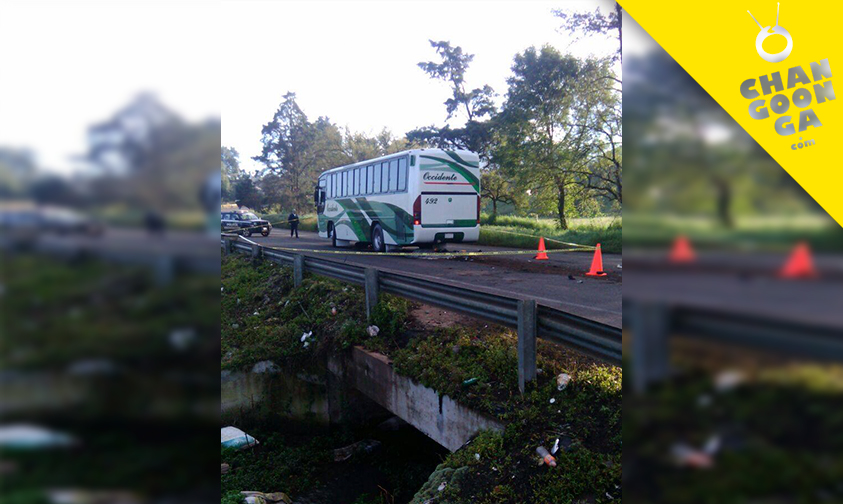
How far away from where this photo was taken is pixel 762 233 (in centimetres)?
54

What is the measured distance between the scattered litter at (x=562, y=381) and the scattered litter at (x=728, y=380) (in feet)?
11.8

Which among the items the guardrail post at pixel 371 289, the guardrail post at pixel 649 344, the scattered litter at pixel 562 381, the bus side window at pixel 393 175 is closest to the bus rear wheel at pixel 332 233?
the bus side window at pixel 393 175

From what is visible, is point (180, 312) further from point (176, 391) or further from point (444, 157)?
point (444, 157)

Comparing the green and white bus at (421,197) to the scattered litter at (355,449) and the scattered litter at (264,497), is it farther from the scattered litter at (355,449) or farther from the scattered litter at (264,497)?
the scattered litter at (264,497)

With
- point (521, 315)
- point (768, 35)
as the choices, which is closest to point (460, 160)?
point (521, 315)

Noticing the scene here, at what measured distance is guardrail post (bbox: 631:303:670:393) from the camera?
63 centimetres

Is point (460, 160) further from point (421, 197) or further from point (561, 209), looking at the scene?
point (561, 209)

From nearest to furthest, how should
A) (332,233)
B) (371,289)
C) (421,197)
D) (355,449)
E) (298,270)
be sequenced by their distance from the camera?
1. (355,449)
2. (371,289)
3. (298,270)
4. (421,197)
5. (332,233)

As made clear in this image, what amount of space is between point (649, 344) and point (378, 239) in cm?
1401

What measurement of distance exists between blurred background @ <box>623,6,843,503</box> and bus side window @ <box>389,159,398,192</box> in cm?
1263

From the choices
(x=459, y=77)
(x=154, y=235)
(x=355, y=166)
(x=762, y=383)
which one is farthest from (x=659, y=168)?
(x=459, y=77)

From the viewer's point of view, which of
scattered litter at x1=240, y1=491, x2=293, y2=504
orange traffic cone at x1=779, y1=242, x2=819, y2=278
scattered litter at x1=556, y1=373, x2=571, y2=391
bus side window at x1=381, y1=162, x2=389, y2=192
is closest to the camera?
orange traffic cone at x1=779, y1=242, x2=819, y2=278

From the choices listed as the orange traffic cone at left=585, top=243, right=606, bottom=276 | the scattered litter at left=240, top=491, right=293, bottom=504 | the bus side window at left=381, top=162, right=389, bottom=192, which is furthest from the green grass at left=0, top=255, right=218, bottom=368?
the bus side window at left=381, top=162, right=389, bottom=192

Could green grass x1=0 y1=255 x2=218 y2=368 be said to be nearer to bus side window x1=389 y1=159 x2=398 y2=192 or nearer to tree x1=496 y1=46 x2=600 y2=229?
tree x1=496 y1=46 x2=600 y2=229
